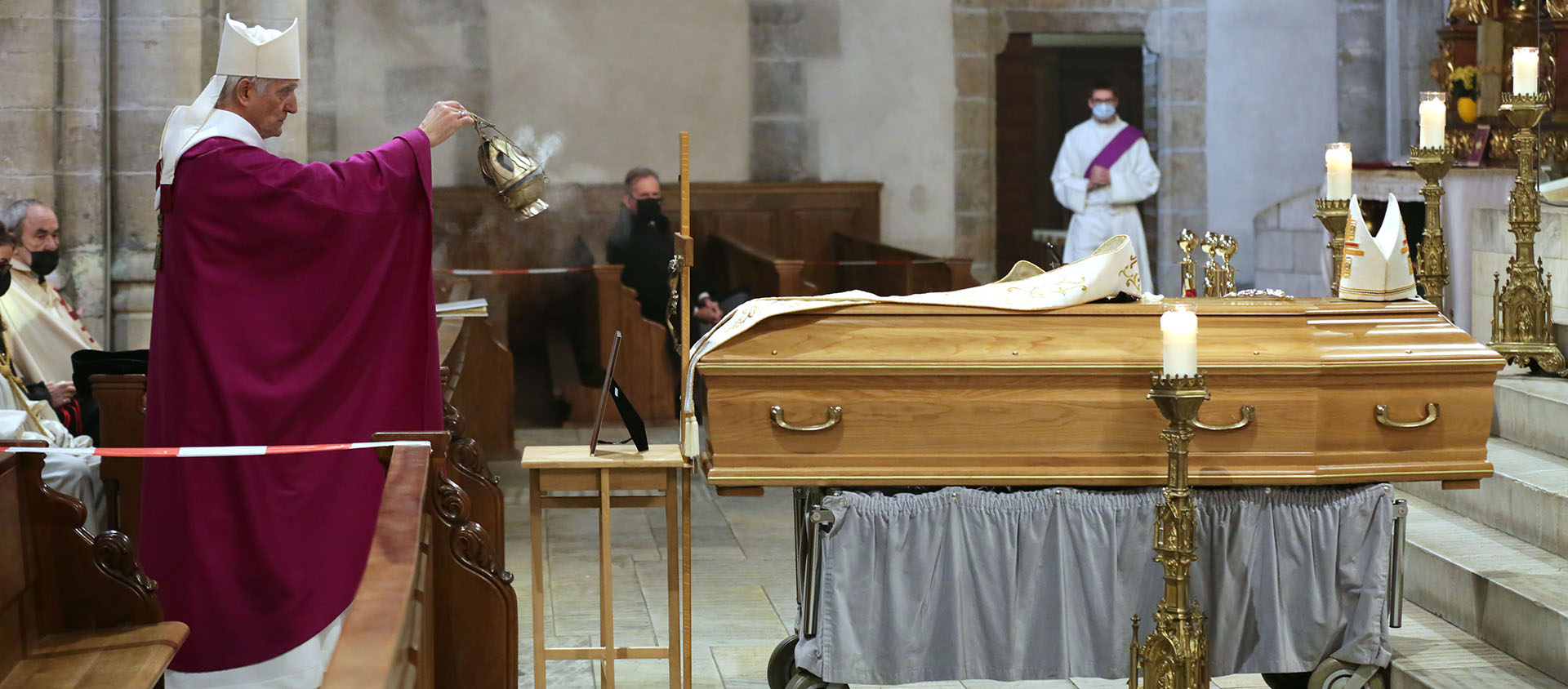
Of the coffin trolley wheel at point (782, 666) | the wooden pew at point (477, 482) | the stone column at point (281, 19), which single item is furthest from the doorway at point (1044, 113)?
the coffin trolley wheel at point (782, 666)

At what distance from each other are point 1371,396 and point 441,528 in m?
2.02

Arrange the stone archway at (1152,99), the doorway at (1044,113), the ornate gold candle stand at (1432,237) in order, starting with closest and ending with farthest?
the ornate gold candle stand at (1432,237) < the stone archway at (1152,99) < the doorway at (1044,113)

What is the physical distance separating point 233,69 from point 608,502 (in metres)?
1.38

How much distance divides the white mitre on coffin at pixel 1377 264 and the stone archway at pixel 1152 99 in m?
7.44

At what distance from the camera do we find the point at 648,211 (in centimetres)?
934

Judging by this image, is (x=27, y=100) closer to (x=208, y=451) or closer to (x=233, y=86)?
(x=233, y=86)

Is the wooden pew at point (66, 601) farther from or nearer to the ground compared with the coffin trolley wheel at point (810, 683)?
farther from the ground

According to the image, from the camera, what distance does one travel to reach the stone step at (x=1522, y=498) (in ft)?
13.6

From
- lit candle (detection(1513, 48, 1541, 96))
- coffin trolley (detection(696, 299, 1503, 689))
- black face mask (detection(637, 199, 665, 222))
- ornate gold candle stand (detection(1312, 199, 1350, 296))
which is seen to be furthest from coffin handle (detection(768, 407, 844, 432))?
black face mask (detection(637, 199, 665, 222))

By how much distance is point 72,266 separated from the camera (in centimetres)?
725

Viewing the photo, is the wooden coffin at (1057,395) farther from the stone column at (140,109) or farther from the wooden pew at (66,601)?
the stone column at (140,109)

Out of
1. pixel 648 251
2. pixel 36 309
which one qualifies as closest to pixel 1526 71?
pixel 36 309

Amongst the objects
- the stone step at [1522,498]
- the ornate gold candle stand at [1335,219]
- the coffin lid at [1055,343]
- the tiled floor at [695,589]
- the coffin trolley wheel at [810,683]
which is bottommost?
the tiled floor at [695,589]

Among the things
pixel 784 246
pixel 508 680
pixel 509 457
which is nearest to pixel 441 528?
pixel 508 680
